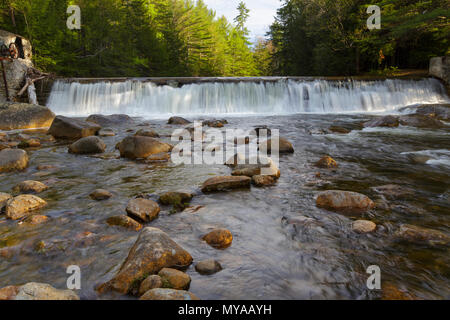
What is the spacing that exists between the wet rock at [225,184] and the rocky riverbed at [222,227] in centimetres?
2

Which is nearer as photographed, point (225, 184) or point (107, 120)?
point (225, 184)

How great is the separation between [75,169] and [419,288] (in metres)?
6.05

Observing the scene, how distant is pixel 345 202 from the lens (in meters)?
4.11

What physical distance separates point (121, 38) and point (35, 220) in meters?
32.5

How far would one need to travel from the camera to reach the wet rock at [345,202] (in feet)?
13.3

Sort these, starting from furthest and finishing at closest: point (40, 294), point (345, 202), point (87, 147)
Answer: point (87, 147) → point (345, 202) → point (40, 294)

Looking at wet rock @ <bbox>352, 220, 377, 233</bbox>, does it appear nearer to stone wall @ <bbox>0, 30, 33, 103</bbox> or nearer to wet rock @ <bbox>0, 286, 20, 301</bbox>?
wet rock @ <bbox>0, 286, 20, 301</bbox>

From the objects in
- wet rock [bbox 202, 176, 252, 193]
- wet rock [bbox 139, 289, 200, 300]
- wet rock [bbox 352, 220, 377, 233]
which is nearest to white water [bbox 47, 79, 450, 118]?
wet rock [bbox 202, 176, 252, 193]

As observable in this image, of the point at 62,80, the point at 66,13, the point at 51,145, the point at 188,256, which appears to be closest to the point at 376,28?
the point at 62,80

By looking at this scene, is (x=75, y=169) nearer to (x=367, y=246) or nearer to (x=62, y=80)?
(x=367, y=246)

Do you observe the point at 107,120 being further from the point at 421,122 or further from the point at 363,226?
the point at 421,122

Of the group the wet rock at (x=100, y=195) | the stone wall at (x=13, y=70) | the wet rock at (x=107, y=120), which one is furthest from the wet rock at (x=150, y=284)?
the stone wall at (x=13, y=70)

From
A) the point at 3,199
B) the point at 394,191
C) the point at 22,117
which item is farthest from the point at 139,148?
the point at 22,117

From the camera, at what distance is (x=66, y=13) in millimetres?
28500
